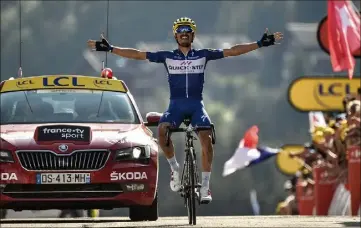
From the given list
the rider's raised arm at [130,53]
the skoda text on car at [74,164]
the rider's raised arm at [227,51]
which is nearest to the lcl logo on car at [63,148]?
the skoda text on car at [74,164]

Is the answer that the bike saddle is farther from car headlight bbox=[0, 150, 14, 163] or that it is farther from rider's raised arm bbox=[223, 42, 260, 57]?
car headlight bbox=[0, 150, 14, 163]

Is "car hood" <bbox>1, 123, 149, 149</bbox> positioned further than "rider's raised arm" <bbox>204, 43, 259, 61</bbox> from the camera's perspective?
No

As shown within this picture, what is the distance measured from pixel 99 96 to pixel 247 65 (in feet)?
191

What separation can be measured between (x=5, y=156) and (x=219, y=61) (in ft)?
190

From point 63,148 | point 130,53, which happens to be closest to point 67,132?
point 63,148

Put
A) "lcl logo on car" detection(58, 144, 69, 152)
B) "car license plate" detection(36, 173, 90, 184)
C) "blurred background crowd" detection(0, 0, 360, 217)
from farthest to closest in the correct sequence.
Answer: "blurred background crowd" detection(0, 0, 360, 217)
"lcl logo on car" detection(58, 144, 69, 152)
"car license plate" detection(36, 173, 90, 184)

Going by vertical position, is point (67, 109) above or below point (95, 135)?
above

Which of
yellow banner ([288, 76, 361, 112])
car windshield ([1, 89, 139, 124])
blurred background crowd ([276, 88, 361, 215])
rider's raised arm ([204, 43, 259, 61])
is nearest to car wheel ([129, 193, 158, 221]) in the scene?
car windshield ([1, 89, 139, 124])

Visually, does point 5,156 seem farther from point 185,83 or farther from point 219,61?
point 219,61

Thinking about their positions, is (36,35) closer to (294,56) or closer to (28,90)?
(294,56)

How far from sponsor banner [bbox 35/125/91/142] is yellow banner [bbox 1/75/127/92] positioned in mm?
1234

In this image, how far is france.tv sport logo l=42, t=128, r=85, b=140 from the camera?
15.8 metres

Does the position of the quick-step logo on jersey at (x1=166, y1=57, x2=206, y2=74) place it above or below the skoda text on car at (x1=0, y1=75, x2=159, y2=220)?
above

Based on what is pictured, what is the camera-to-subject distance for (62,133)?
1580 cm
